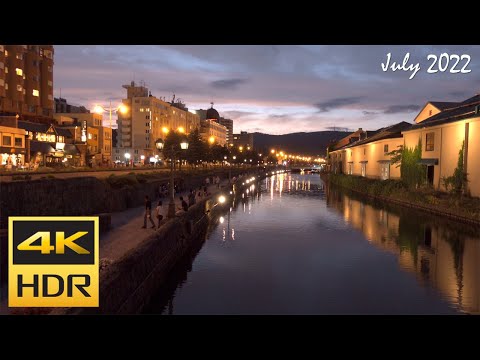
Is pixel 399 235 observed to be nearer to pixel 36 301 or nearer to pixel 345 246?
pixel 345 246

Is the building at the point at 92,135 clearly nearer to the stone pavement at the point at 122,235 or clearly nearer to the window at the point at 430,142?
the stone pavement at the point at 122,235

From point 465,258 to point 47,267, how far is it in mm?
19580

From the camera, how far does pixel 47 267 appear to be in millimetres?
7668

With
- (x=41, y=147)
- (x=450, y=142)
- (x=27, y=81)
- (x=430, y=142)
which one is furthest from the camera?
(x=27, y=81)

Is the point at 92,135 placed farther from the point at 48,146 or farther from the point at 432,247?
the point at 432,247

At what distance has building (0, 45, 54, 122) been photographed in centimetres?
8070

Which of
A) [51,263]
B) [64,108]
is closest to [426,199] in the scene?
[51,263]

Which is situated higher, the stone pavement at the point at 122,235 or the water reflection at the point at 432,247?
the stone pavement at the point at 122,235

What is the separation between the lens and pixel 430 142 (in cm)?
4112

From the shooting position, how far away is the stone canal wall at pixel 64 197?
714 inches

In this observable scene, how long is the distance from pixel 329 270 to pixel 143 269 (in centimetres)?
893

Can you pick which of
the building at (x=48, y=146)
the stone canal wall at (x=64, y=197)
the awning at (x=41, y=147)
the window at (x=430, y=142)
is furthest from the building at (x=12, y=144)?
the window at (x=430, y=142)

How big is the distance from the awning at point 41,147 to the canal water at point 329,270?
4768 centimetres
